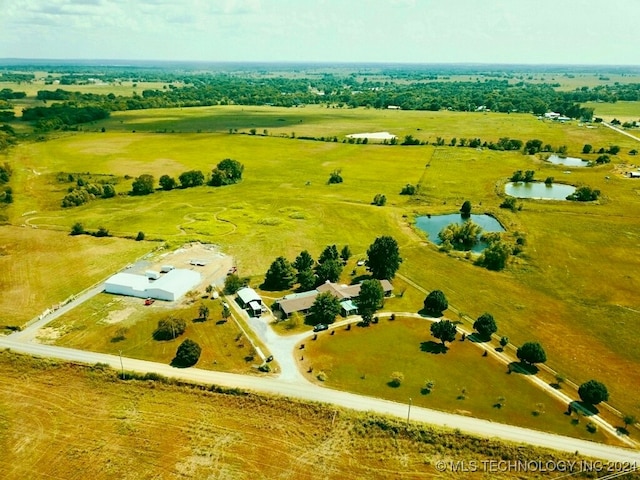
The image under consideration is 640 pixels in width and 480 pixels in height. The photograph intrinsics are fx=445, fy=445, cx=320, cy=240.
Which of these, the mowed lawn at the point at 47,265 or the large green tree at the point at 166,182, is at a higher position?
the large green tree at the point at 166,182

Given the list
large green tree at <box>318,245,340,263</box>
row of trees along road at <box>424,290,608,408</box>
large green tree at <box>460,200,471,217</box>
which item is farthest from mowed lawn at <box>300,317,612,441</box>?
large green tree at <box>460,200,471,217</box>

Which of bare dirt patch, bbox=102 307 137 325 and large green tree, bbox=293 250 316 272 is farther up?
large green tree, bbox=293 250 316 272

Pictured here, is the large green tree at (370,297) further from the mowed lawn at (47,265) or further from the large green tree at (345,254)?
the mowed lawn at (47,265)

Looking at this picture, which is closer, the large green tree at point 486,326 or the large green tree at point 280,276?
the large green tree at point 486,326

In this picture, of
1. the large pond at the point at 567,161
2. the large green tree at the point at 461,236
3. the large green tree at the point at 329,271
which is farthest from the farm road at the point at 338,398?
the large pond at the point at 567,161

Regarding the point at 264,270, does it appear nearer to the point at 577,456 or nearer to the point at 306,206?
the point at 306,206

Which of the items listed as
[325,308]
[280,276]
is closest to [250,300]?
[280,276]

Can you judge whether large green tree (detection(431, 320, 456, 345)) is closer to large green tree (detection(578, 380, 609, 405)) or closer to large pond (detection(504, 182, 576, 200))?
large green tree (detection(578, 380, 609, 405))
